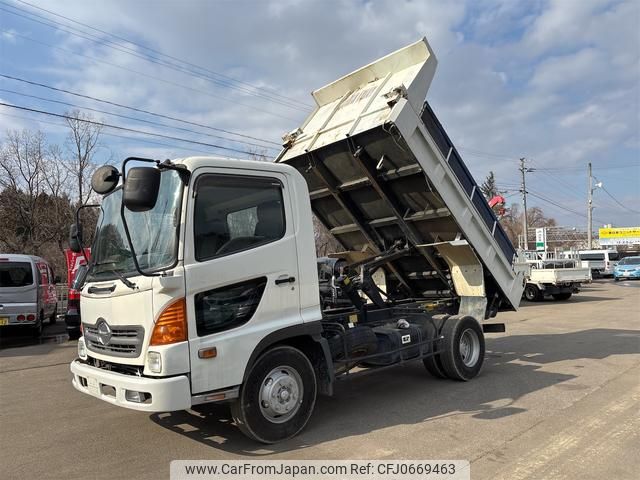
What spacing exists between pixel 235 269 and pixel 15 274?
1036 cm

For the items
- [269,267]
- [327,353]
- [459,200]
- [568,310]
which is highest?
[459,200]

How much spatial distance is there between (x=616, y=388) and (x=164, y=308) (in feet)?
18.7

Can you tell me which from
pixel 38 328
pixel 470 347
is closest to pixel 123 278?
pixel 470 347

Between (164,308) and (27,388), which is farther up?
(164,308)

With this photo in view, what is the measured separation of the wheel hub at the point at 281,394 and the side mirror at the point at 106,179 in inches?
86.2

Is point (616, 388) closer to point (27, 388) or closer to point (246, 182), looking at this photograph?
point (246, 182)

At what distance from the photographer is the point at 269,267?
4.67 meters

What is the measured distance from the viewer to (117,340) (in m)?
4.33

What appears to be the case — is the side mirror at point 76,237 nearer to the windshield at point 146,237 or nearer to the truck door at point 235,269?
the windshield at point 146,237

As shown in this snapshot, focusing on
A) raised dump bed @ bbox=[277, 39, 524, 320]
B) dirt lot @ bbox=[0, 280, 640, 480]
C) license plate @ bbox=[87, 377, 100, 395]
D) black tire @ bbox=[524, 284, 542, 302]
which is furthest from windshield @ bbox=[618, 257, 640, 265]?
license plate @ bbox=[87, 377, 100, 395]

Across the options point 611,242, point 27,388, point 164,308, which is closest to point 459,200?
point 164,308

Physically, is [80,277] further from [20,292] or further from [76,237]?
[20,292]

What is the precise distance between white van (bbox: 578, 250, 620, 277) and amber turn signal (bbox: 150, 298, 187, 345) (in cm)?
4124

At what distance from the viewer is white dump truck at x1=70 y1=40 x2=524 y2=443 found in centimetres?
410
